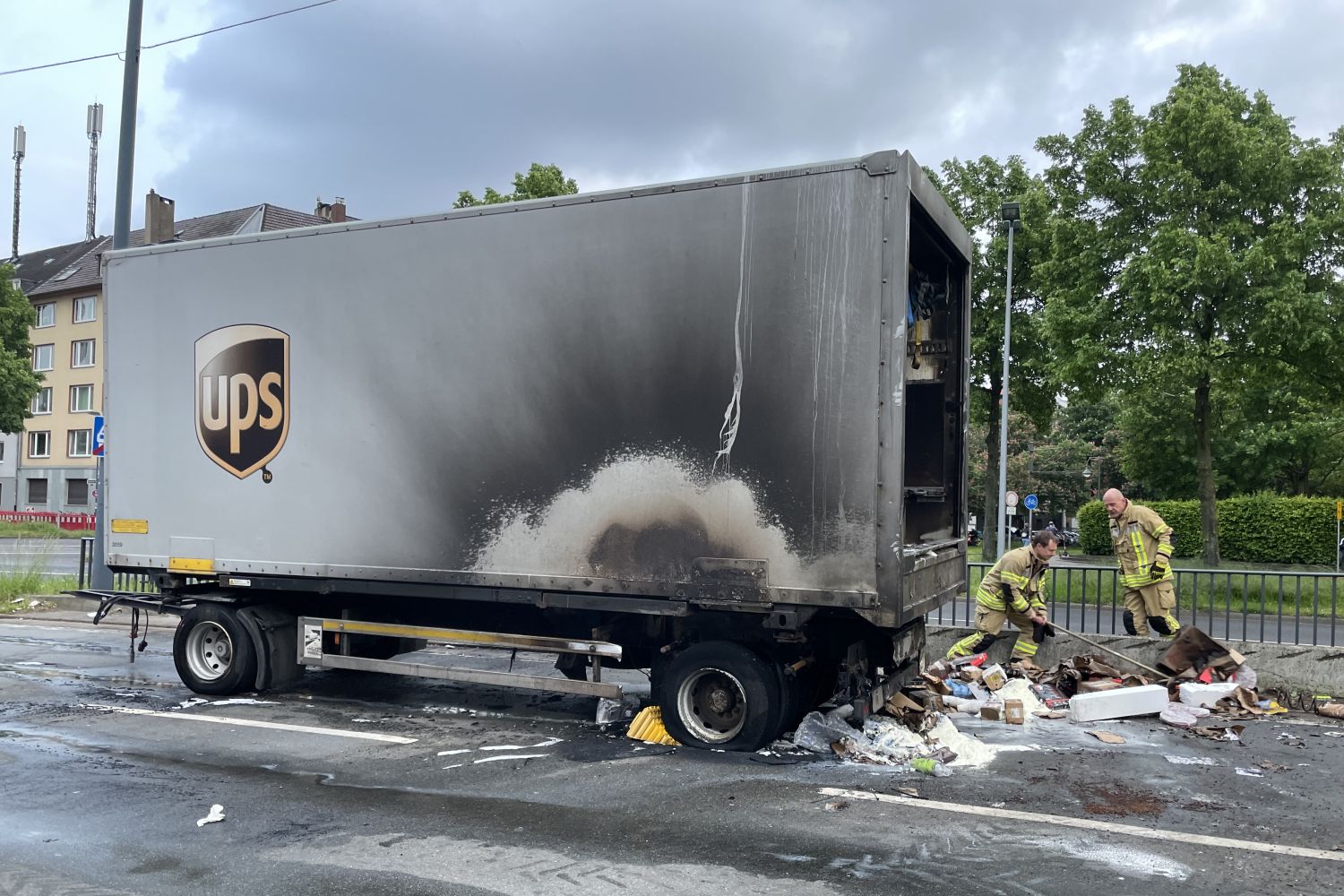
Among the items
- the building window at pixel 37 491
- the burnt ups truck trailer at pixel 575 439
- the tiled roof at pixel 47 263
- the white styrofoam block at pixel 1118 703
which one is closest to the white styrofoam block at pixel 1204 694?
the white styrofoam block at pixel 1118 703

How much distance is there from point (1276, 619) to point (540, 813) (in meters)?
7.43

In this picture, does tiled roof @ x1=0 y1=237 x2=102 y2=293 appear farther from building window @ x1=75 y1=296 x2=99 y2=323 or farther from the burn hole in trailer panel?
the burn hole in trailer panel

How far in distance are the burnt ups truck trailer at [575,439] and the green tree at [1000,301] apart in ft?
52.3

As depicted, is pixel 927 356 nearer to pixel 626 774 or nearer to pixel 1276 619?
pixel 626 774

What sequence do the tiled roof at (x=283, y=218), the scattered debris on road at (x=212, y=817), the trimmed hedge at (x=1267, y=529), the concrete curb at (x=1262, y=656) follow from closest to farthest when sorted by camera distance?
the scattered debris on road at (x=212, y=817), the concrete curb at (x=1262, y=656), the trimmed hedge at (x=1267, y=529), the tiled roof at (x=283, y=218)

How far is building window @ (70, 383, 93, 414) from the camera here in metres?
49.2

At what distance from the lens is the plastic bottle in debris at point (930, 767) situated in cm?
598

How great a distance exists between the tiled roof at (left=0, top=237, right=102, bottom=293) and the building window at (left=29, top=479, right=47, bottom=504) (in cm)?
975

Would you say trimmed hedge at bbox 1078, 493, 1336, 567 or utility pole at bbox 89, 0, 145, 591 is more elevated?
utility pole at bbox 89, 0, 145, 591

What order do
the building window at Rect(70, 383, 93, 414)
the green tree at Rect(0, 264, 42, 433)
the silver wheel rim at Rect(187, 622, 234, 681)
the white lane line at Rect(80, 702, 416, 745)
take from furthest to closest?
the building window at Rect(70, 383, 93, 414)
the green tree at Rect(0, 264, 42, 433)
the silver wheel rim at Rect(187, 622, 234, 681)
the white lane line at Rect(80, 702, 416, 745)

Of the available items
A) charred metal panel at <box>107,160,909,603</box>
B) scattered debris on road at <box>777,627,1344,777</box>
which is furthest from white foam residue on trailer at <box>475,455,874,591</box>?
scattered debris on road at <box>777,627,1344,777</box>

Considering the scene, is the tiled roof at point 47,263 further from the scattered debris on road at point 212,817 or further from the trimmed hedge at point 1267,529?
the scattered debris on road at point 212,817

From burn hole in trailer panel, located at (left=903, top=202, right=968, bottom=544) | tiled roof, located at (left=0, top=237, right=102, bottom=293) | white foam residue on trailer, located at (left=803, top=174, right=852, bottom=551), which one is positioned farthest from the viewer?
tiled roof, located at (left=0, top=237, right=102, bottom=293)

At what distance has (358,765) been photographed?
240 inches
